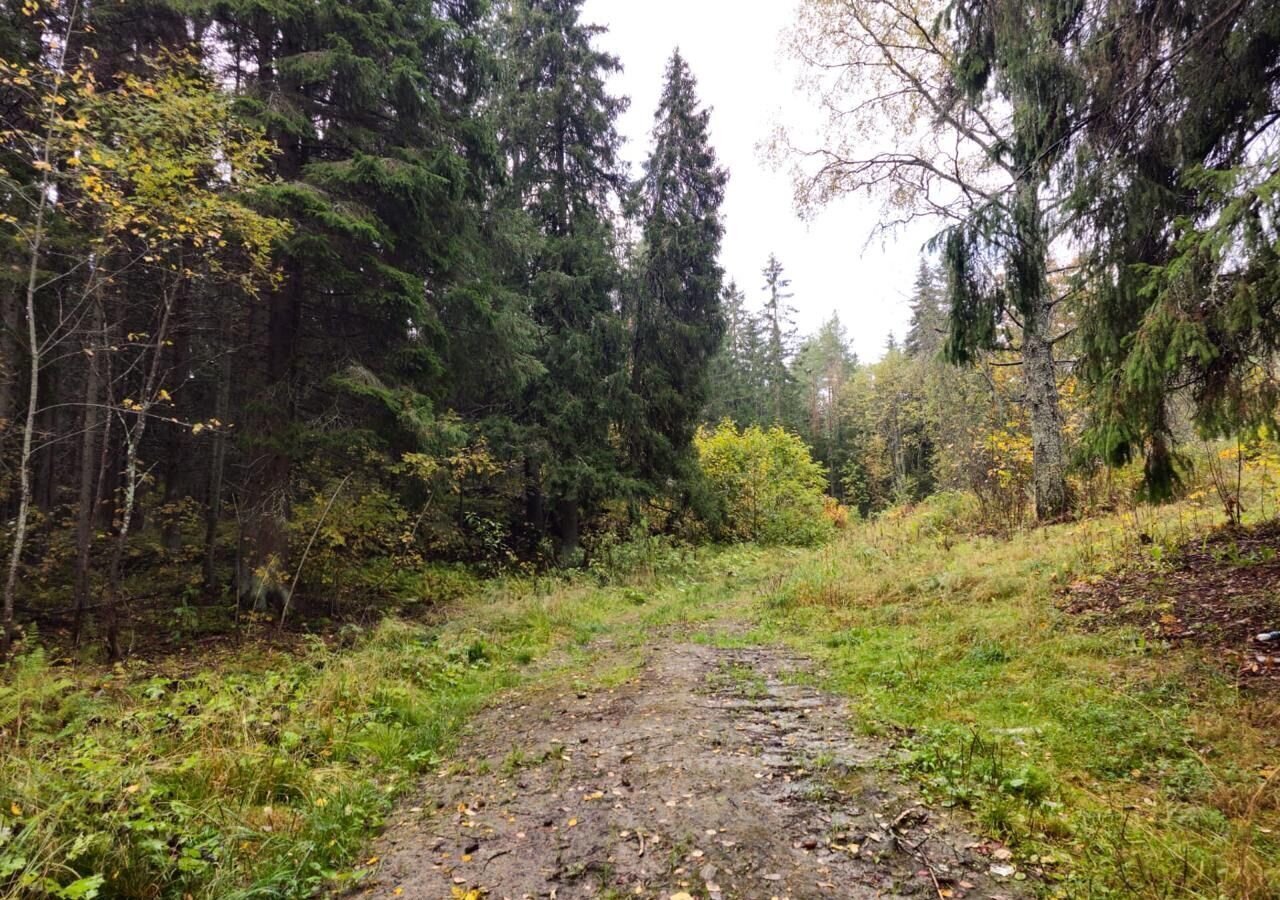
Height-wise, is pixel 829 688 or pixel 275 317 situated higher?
pixel 275 317

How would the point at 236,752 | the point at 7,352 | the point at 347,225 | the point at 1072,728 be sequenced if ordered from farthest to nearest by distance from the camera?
the point at 7,352 < the point at 347,225 < the point at 236,752 < the point at 1072,728

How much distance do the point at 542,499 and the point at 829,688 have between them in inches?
443

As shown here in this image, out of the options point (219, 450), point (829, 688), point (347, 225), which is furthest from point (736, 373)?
point (829, 688)

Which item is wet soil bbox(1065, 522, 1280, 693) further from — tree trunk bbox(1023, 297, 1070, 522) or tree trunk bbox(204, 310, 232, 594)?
tree trunk bbox(204, 310, 232, 594)

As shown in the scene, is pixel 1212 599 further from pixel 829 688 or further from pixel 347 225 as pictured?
pixel 347 225

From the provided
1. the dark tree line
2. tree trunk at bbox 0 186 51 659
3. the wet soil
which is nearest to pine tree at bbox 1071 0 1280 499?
the wet soil

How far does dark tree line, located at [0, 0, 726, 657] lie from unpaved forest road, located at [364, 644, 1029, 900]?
4954mm

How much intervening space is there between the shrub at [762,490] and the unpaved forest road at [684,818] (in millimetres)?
15216

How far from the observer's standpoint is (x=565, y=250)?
49.5 ft

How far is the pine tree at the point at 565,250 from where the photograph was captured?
14484 millimetres

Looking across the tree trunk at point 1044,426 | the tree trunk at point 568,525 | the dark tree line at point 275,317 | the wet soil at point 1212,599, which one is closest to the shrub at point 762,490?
the tree trunk at point 568,525

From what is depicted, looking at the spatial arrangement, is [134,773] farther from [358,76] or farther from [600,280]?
[600,280]

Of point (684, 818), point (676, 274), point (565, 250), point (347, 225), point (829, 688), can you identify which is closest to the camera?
point (684, 818)

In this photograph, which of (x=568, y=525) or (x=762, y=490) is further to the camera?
(x=762, y=490)
